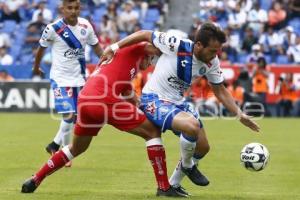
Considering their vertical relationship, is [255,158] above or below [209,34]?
below

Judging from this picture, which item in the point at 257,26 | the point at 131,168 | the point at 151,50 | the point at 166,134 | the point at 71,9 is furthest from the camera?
the point at 257,26

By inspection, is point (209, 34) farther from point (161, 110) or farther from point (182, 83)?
point (161, 110)

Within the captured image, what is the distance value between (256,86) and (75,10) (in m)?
14.4

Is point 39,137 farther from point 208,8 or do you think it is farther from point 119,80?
point 208,8

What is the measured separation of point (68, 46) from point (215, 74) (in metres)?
3.80

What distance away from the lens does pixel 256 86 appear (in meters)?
26.4

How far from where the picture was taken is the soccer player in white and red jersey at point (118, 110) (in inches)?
373

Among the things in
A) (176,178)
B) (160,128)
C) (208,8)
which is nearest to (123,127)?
(160,128)

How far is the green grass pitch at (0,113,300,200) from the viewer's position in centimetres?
1016

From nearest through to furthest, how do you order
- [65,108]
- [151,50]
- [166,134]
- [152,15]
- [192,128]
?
[192,128]
[151,50]
[65,108]
[166,134]
[152,15]

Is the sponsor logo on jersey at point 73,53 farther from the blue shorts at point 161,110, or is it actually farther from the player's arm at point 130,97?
the blue shorts at point 161,110

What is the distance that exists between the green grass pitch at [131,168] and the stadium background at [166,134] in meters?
0.01

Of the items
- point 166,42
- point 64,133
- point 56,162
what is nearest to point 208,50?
point 166,42

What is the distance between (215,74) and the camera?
10008mm
